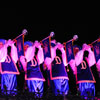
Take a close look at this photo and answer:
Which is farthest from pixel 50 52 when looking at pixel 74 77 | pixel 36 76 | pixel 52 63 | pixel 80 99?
pixel 80 99

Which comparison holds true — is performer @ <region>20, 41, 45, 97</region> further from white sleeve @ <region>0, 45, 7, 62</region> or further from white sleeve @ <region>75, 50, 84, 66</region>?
white sleeve @ <region>75, 50, 84, 66</region>

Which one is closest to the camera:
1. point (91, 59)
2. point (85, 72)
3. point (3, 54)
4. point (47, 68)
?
point (3, 54)

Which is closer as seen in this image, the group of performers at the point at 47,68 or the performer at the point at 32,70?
the group of performers at the point at 47,68

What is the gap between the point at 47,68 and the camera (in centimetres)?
891

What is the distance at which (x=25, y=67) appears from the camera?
846 cm

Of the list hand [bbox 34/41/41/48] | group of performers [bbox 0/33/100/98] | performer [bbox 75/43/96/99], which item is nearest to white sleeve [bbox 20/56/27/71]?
group of performers [bbox 0/33/100/98]

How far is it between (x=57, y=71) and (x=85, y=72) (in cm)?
98

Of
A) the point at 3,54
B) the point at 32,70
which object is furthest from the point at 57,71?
the point at 3,54

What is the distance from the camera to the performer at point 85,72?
29.2 ft

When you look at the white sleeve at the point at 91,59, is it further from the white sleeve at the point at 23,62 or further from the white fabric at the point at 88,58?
the white sleeve at the point at 23,62

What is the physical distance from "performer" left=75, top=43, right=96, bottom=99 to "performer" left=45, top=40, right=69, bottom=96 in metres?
0.48

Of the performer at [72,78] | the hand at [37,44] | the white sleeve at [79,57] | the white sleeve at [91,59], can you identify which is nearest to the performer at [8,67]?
the hand at [37,44]

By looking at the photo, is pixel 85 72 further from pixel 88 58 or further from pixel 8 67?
pixel 8 67

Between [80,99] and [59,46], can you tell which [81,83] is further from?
[80,99]
